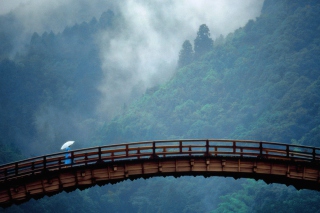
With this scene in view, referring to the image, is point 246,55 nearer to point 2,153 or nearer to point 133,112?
point 133,112

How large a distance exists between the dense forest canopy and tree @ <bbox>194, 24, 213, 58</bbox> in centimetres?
44

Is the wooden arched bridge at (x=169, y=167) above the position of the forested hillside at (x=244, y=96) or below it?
below

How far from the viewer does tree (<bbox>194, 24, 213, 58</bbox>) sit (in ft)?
584

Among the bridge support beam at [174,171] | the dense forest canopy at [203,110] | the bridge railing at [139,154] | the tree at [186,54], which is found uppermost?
the tree at [186,54]

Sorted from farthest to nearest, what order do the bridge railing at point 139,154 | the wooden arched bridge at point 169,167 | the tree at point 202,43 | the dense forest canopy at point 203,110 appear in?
the tree at point 202,43, the dense forest canopy at point 203,110, the wooden arched bridge at point 169,167, the bridge railing at point 139,154

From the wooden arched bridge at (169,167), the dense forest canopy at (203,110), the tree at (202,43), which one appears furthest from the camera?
the tree at (202,43)

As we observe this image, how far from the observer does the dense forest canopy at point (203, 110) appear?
107062 mm

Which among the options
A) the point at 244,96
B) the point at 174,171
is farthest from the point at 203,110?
the point at 174,171

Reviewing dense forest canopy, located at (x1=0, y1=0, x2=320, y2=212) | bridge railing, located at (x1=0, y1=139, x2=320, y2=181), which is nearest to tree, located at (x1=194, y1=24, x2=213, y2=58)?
dense forest canopy, located at (x1=0, y1=0, x2=320, y2=212)

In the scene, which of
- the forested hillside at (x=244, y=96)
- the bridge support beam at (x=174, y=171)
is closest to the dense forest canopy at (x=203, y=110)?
the forested hillside at (x=244, y=96)

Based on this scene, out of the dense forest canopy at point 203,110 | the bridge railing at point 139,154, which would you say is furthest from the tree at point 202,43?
the bridge railing at point 139,154

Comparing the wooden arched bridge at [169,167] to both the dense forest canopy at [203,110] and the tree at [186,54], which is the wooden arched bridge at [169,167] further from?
the tree at [186,54]

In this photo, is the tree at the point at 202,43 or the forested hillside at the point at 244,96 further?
the tree at the point at 202,43

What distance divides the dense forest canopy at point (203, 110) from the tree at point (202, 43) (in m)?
0.44
